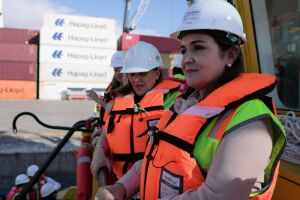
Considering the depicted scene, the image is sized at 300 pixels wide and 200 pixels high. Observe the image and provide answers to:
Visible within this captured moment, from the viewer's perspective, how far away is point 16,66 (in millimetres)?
27891

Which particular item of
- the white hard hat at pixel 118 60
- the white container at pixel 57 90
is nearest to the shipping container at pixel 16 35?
the white container at pixel 57 90

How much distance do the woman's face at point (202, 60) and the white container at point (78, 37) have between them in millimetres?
28800

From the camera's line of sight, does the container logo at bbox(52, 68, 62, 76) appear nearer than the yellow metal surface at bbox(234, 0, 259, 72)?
No

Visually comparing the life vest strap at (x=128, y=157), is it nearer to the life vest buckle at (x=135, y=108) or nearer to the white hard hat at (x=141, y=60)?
the life vest buckle at (x=135, y=108)

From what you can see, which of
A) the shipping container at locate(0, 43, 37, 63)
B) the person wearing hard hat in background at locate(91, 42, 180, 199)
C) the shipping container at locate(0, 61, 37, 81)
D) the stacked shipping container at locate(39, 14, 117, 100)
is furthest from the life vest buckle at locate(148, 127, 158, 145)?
the shipping container at locate(0, 43, 37, 63)

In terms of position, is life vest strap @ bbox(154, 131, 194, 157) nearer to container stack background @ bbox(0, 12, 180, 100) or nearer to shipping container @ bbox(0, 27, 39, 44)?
container stack background @ bbox(0, 12, 180, 100)

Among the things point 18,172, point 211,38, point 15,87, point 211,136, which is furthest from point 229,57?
point 15,87

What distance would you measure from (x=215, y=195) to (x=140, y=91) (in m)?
1.55

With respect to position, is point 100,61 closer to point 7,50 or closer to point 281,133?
point 7,50

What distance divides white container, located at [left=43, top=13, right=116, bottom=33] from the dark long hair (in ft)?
97.7

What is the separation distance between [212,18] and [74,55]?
29.4 meters

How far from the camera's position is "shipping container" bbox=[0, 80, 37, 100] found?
26.7 meters

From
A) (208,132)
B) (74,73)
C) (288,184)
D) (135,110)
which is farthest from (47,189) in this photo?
(74,73)

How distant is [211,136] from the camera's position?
125 centimetres
